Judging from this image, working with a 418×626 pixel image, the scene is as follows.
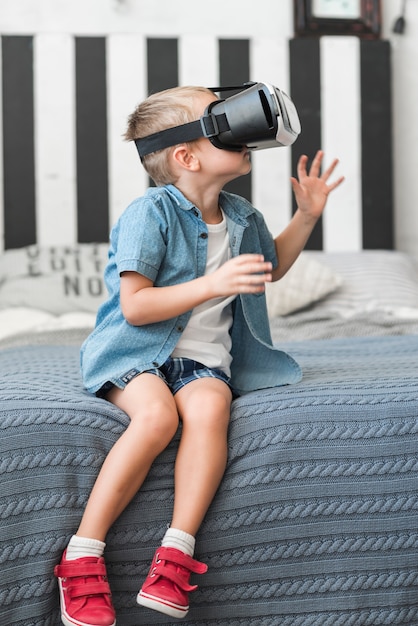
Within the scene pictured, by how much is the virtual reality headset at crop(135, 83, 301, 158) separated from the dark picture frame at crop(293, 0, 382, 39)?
1738 mm

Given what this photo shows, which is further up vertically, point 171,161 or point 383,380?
point 171,161

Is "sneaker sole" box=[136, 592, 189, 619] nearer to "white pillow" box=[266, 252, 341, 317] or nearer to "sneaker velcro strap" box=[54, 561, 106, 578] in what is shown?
"sneaker velcro strap" box=[54, 561, 106, 578]

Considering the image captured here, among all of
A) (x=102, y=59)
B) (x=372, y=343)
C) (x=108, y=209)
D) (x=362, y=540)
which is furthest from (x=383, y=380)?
(x=102, y=59)

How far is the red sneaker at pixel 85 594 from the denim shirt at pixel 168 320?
0.31m

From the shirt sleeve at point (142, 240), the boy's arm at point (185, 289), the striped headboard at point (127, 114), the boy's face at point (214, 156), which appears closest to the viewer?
the boy's arm at point (185, 289)

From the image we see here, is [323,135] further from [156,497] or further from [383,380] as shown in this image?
[156,497]

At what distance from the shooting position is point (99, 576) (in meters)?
1.14

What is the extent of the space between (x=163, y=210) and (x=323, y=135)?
177cm

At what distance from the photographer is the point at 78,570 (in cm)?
112

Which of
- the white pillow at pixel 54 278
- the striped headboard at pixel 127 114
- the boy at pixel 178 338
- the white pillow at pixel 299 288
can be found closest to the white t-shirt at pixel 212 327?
the boy at pixel 178 338

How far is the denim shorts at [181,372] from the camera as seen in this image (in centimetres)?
137

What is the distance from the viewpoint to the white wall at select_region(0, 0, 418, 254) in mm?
2957

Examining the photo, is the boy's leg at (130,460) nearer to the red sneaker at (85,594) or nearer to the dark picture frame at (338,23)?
the red sneaker at (85,594)

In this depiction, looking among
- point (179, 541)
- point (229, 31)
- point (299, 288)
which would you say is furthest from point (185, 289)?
point (229, 31)
